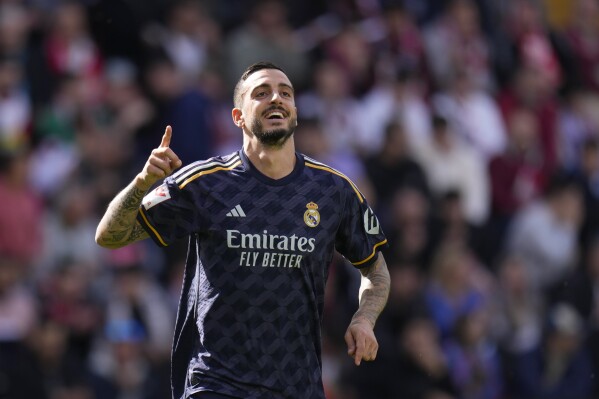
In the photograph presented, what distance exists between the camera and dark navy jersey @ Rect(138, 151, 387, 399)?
684cm

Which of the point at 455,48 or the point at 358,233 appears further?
the point at 455,48

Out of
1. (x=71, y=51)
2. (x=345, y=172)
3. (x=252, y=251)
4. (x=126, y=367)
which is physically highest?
(x=71, y=51)

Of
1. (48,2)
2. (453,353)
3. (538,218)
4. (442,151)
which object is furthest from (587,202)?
(48,2)

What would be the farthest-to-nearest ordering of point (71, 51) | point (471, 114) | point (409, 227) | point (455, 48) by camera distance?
1. point (455, 48)
2. point (471, 114)
3. point (409, 227)
4. point (71, 51)

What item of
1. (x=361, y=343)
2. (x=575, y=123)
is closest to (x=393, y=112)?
(x=575, y=123)

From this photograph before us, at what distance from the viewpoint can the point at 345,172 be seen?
13.6 meters

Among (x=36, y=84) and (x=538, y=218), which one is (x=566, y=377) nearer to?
(x=538, y=218)

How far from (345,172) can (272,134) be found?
21.6 feet

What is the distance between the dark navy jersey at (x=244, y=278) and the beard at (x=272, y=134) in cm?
15

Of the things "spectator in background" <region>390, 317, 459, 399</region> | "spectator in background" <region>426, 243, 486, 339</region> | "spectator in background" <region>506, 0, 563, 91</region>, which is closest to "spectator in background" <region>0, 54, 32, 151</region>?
"spectator in background" <region>390, 317, 459, 399</region>

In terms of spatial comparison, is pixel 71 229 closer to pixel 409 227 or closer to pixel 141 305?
pixel 141 305

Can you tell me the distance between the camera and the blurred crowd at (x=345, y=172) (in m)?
12.1

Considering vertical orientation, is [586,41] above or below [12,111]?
above

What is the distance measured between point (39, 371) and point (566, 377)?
5356 millimetres
